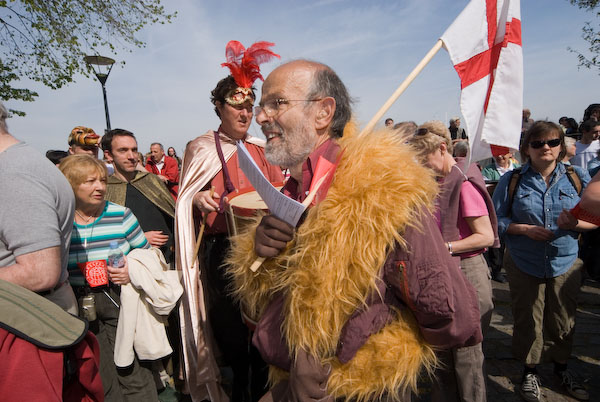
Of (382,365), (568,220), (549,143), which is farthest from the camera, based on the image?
(549,143)

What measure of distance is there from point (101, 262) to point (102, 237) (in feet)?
0.74

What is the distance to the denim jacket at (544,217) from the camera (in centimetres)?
301

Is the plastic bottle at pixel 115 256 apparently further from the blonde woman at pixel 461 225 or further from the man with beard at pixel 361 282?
the blonde woman at pixel 461 225

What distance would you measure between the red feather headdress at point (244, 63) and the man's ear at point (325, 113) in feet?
4.39

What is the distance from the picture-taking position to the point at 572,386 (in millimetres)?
3029

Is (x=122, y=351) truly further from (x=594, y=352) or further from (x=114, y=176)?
(x=594, y=352)

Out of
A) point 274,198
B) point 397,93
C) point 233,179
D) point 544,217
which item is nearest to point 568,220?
point 544,217

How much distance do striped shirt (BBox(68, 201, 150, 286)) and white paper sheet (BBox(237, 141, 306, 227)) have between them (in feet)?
6.29

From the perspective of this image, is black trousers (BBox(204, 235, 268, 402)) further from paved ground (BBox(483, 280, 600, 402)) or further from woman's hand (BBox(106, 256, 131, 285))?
paved ground (BBox(483, 280, 600, 402))

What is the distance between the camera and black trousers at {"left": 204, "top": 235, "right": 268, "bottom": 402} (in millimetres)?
2971

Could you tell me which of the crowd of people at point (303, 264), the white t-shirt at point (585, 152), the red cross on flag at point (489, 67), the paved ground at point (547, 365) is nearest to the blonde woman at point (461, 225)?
the crowd of people at point (303, 264)

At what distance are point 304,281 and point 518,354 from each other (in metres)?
2.88

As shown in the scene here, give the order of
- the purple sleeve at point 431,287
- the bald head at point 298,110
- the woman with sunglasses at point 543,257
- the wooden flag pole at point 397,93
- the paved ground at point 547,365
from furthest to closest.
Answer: the paved ground at point 547,365 → the woman with sunglasses at point 543,257 → the bald head at point 298,110 → the wooden flag pole at point 397,93 → the purple sleeve at point 431,287

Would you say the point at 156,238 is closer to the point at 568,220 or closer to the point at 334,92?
the point at 334,92
